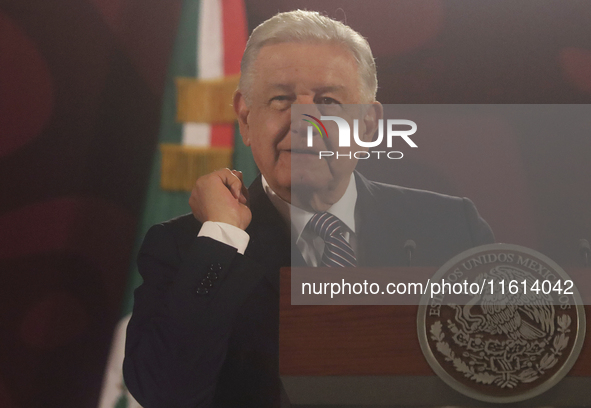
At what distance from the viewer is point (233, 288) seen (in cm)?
172

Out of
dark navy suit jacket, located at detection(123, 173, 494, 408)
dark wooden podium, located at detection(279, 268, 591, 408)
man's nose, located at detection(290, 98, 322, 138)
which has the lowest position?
dark wooden podium, located at detection(279, 268, 591, 408)

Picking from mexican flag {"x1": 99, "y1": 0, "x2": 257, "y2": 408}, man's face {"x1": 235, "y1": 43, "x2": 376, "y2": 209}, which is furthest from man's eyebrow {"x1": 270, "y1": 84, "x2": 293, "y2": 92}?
mexican flag {"x1": 99, "y1": 0, "x2": 257, "y2": 408}

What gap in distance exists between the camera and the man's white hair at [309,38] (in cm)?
225

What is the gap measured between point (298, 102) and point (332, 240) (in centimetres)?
60

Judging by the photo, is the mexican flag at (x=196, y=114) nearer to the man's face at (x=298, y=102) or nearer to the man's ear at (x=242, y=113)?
the man's ear at (x=242, y=113)

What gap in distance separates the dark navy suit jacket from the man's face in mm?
112

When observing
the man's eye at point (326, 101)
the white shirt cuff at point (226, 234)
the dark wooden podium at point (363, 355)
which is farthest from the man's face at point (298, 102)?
the dark wooden podium at point (363, 355)

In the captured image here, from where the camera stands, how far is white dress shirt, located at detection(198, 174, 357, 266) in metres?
1.87

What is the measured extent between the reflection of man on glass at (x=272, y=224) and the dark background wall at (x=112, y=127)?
0.15 metres

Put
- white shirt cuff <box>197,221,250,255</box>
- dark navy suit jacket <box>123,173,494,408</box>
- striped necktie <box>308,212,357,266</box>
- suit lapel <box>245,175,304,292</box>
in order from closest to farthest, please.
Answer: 1. dark navy suit jacket <box>123,173,494,408</box>
2. white shirt cuff <box>197,221,250,255</box>
3. striped necktie <box>308,212,357,266</box>
4. suit lapel <box>245,175,304,292</box>

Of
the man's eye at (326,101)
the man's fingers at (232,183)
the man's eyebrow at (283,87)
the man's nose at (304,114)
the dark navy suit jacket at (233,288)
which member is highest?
the man's eyebrow at (283,87)

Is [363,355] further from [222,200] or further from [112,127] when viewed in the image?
[112,127]

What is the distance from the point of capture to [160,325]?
5.83 feet

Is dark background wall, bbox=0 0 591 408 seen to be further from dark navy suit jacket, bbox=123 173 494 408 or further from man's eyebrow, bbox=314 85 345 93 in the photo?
man's eyebrow, bbox=314 85 345 93
